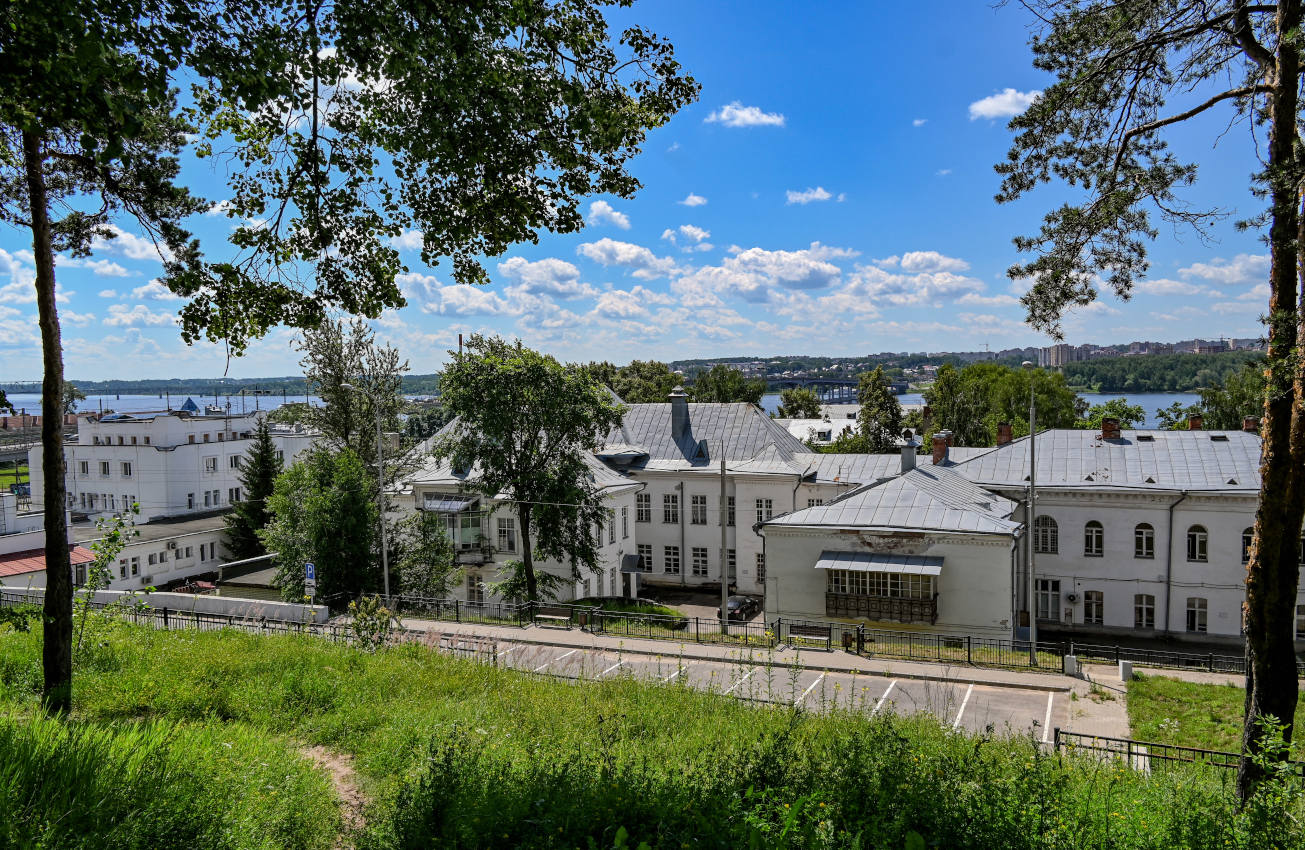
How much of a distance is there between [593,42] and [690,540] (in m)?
34.0

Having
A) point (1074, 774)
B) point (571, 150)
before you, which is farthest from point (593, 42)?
point (1074, 774)

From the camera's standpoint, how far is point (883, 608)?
1096 inches

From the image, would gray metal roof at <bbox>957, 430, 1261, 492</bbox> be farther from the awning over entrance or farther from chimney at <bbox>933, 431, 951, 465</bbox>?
the awning over entrance

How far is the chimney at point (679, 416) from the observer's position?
4458cm

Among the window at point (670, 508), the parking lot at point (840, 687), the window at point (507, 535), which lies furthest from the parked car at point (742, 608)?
the parking lot at point (840, 687)

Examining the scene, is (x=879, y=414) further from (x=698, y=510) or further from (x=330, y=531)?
(x=330, y=531)

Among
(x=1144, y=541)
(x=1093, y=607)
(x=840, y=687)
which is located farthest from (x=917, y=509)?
(x=840, y=687)

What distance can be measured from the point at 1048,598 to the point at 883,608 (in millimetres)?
11344

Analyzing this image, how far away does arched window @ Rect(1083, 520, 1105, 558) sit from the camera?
33.7 m

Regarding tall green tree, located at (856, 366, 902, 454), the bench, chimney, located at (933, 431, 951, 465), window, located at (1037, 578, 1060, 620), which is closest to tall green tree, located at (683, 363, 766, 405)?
tall green tree, located at (856, 366, 902, 454)

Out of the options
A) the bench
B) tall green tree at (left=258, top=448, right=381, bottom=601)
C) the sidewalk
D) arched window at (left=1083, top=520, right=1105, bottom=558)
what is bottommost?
the bench

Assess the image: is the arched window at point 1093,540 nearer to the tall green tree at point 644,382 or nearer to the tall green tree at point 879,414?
the tall green tree at point 879,414

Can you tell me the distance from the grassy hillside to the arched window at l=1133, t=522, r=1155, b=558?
26.0m

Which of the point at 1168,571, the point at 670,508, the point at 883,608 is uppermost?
the point at 670,508
